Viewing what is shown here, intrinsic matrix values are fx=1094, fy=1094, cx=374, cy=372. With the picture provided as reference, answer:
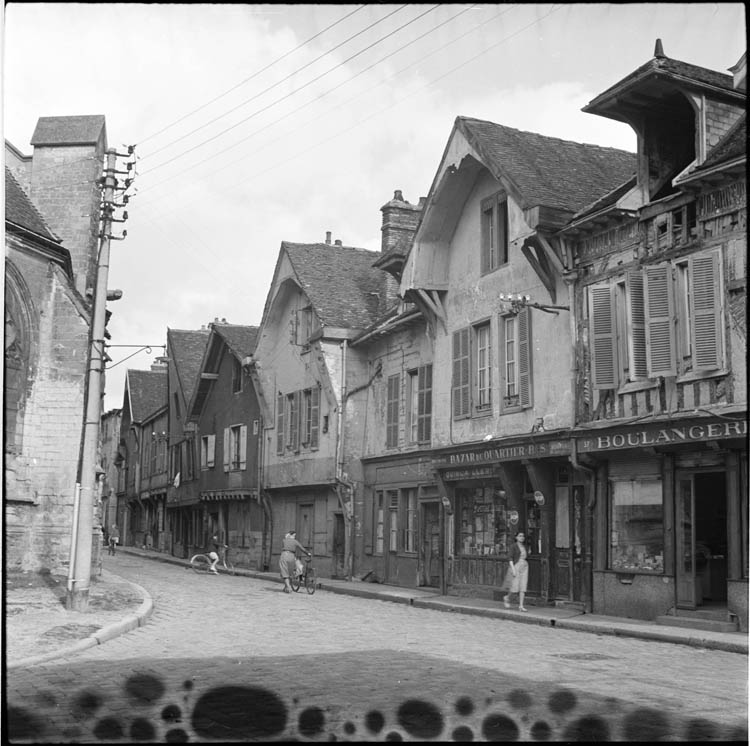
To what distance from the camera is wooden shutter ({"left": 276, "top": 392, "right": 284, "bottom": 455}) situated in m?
34.3

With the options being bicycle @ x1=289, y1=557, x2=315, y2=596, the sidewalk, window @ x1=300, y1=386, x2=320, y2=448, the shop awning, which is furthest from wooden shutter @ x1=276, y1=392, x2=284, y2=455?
the sidewalk

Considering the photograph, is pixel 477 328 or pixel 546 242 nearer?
pixel 546 242

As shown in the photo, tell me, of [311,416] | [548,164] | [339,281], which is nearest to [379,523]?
[311,416]

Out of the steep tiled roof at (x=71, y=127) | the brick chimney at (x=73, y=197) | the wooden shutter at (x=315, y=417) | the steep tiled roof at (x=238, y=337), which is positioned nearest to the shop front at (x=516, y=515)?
the wooden shutter at (x=315, y=417)

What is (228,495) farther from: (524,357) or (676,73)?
(676,73)

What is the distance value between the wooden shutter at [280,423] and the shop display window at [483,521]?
1133cm

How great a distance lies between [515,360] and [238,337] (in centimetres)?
2003

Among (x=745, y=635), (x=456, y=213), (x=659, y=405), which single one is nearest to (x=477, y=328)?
(x=456, y=213)

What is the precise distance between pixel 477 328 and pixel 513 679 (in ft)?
43.9

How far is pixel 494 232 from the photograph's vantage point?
22.2 metres

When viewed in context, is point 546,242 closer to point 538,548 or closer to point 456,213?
point 456,213

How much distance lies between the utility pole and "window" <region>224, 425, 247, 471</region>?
20.8 meters

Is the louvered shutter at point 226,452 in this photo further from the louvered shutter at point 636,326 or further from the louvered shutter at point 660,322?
the louvered shutter at point 660,322

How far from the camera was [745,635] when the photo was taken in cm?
1495
